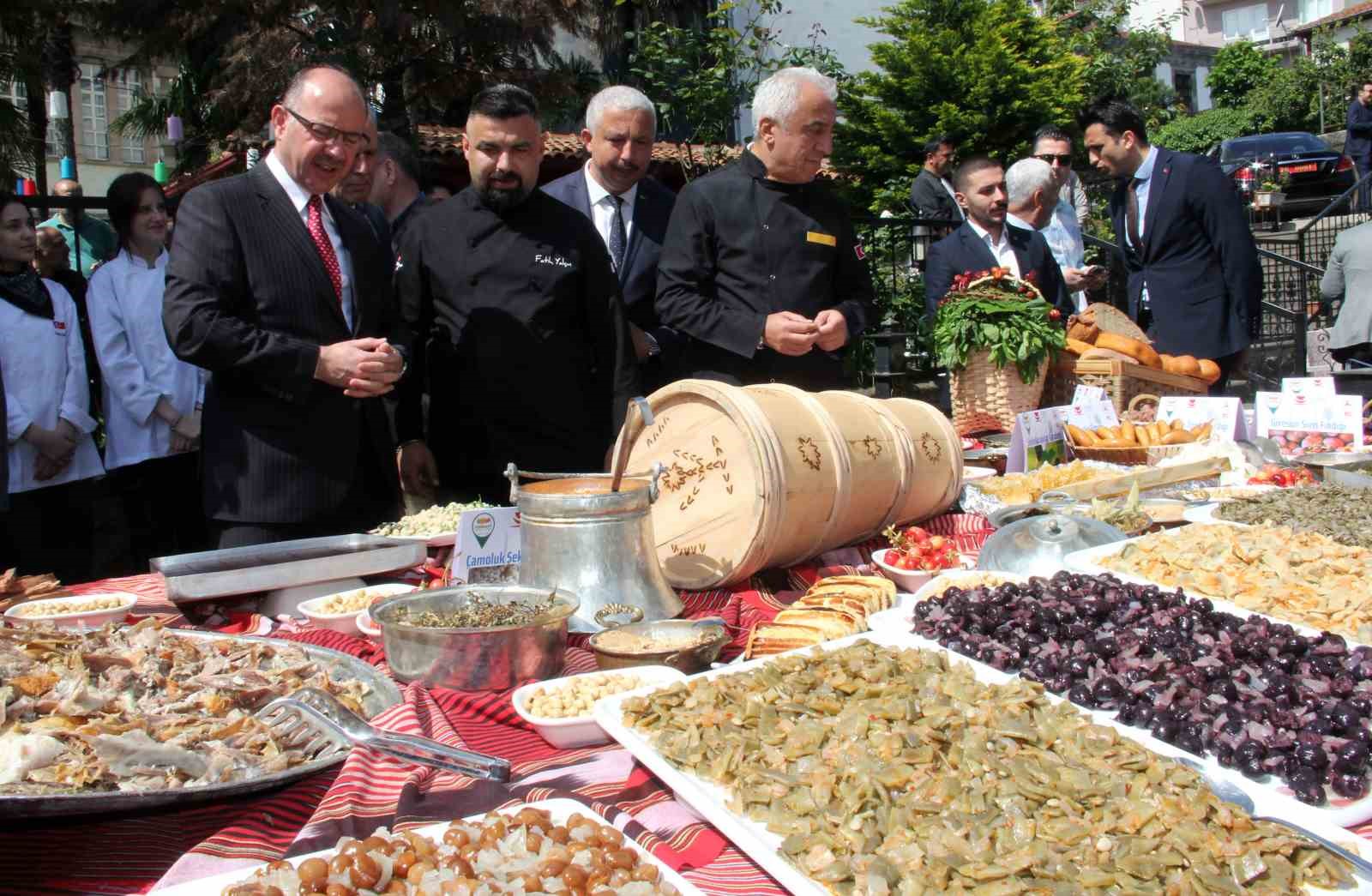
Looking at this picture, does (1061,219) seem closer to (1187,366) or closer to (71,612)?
(1187,366)

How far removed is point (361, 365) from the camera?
260 cm

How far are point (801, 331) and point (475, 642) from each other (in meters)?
1.73

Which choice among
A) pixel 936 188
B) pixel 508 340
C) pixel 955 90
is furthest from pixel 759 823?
pixel 955 90

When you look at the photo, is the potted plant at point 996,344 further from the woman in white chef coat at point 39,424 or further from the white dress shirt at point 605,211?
the woman in white chef coat at point 39,424

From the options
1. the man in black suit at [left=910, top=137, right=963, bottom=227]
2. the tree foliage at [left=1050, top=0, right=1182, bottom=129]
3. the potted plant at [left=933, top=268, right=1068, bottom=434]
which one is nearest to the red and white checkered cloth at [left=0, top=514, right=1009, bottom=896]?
the potted plant at [left=933, top=268, right=1068, bottom=434]

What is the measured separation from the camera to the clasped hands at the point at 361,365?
8.53 feet

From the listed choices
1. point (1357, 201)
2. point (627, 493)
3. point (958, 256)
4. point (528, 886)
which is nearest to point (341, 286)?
point (627, 493)

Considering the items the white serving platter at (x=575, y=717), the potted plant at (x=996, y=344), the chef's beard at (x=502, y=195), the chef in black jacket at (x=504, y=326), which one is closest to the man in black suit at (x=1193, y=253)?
the potted plant at (x=996, y=344)

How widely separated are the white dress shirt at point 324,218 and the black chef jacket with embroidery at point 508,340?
0.26 metres

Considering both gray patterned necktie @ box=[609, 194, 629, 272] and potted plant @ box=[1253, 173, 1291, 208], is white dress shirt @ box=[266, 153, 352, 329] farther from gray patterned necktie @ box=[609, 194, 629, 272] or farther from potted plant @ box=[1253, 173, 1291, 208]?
potted plant @ box=[1253, 173, 1291, 208]

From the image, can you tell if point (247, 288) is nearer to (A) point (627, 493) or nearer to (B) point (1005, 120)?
(A) point (627, 493)

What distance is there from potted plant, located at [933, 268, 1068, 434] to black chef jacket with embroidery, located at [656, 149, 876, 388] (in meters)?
0.40

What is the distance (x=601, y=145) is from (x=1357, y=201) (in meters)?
13.8

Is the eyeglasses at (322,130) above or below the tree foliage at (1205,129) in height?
below
